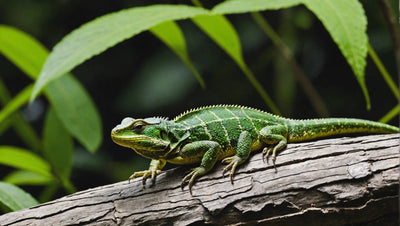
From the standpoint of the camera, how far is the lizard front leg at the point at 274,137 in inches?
88.2

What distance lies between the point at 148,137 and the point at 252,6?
2.73 feet

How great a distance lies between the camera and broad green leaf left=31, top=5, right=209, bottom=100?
76.6 inches

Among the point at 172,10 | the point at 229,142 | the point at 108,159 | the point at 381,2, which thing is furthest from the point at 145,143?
the point at 108,159

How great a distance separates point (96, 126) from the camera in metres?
2.79

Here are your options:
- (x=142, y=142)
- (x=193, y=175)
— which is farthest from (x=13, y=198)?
(x=193, y=175)

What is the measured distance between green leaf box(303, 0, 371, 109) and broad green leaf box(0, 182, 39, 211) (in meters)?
1.59

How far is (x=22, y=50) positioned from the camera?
281cm

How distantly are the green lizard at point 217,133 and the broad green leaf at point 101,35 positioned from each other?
1.58 feet

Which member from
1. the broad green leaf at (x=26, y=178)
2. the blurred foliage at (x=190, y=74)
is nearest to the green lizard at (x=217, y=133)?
the broad green leaf at (x=26, y=178)

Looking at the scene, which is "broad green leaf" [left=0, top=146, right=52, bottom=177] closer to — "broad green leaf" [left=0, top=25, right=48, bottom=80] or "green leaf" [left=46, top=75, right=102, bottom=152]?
"green leaf" [left=46, top=75, right=102, bottom=152]

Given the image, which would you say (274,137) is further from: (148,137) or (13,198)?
(13,198)

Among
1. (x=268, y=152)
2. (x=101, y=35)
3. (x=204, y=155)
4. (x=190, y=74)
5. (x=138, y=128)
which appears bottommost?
(x=268, y=152)

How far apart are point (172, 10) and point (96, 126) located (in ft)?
3.30

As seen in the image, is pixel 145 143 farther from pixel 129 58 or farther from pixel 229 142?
pixel 129 58
